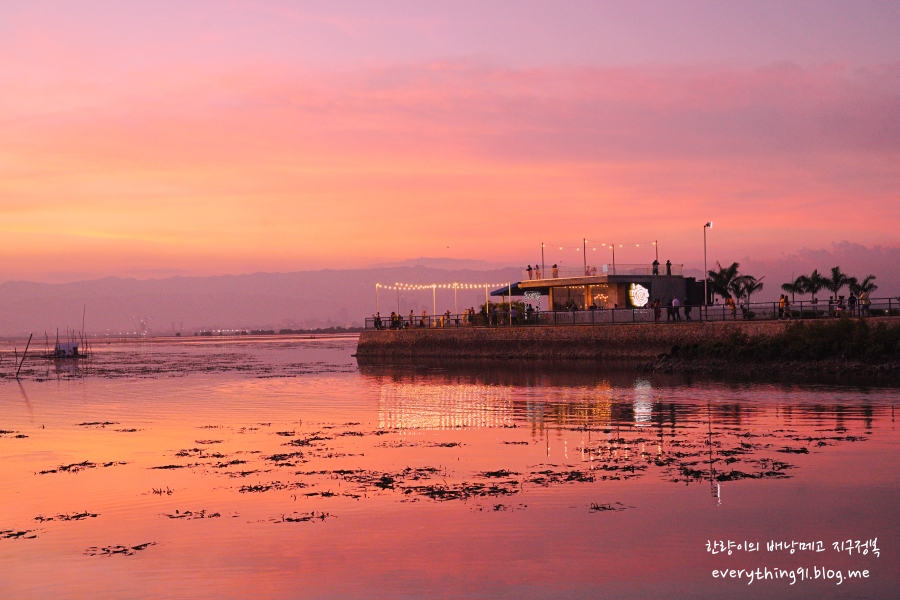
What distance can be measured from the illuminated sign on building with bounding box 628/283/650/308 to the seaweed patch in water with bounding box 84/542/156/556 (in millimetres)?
59988

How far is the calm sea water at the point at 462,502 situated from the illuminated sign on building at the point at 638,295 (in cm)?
3895

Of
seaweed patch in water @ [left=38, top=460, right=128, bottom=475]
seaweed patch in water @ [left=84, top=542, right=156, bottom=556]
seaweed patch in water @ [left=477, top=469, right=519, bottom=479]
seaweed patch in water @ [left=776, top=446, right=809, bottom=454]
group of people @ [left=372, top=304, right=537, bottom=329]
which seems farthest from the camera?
group of people @ [left=372, top=304, right=537, bottom=329]

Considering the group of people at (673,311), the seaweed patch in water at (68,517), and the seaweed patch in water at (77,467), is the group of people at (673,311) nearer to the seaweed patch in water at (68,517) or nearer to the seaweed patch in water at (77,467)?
the seaweed patch in water at (77,467)

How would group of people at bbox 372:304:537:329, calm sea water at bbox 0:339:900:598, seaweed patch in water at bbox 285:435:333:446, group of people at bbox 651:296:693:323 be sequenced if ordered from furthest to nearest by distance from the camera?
1. group of people at bbox 372:304:537:329
2. group of people at bbox 651:296:693:323
3. seaweed patch in water at bbox 285:435:333:446
4. calm sea water at bbox 0:339:900:598

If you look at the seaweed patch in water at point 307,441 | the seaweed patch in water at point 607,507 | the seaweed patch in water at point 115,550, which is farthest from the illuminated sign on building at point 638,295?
the seaweed patch in water at point 115,550

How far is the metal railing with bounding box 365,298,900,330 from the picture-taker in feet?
168

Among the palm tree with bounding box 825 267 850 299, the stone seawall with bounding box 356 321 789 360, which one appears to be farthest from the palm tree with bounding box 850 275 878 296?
the stone seawall with bounding box 356 321 789 360

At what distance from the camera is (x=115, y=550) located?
41.1 feet

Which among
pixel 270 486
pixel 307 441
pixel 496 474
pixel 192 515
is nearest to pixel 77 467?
pixel 270 486

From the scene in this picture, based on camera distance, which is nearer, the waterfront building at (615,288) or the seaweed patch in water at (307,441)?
the seaweed patch in water at (307,441)

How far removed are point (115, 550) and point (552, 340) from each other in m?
51.8

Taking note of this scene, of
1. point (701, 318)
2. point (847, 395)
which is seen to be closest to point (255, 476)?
point (847, 395)

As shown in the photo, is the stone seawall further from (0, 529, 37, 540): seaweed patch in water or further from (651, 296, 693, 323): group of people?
(0, 529, 37, 540): seaweed patch in water

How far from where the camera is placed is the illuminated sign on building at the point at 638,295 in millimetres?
69938
